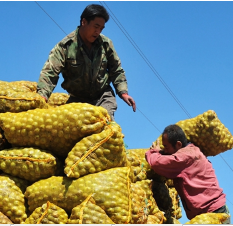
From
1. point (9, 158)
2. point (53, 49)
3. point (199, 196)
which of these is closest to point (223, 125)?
point (199, 196)

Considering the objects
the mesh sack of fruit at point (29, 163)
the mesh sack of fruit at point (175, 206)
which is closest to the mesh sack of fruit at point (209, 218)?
the mesh sack of fruit at point (175, 206)

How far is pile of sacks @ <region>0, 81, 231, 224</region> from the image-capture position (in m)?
2.97

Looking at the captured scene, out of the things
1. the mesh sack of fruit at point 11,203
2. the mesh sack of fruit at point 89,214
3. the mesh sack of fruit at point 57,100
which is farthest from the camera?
the mesh sack of fruit at point 57,100

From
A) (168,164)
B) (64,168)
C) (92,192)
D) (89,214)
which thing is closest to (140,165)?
(168,164)

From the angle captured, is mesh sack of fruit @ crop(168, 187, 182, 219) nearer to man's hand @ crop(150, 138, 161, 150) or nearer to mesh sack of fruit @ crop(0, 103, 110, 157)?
man's hand @ crop(150, 138, 161, 150)

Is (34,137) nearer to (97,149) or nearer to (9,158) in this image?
(9,158)

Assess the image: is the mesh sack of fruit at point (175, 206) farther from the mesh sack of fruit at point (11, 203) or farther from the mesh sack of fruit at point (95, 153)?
the mesh sack of fruit at point (11, 203)

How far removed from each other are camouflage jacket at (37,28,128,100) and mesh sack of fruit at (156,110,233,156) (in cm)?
77

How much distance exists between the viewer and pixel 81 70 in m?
3.98

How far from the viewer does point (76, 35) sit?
155 inches

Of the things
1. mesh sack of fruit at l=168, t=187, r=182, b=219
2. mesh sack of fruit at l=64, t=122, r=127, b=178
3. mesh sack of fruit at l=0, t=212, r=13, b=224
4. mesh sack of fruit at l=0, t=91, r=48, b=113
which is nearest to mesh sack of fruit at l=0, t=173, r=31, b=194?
mesh sack of fruit at l=0, t=212, r=13, b=224

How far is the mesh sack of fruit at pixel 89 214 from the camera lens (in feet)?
9.36

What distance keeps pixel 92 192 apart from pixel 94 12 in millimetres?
1667

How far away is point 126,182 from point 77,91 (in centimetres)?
134
